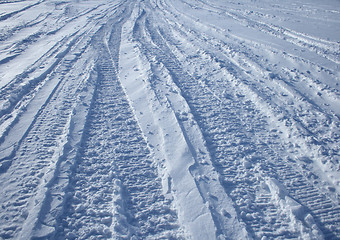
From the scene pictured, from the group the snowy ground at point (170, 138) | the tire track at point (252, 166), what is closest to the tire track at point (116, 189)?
the snowy ground at point (170, 138)

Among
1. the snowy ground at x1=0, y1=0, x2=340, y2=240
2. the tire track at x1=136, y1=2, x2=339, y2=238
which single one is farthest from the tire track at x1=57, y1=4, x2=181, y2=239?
the tire track at x1=136, y1=2, x2=339, y2=238

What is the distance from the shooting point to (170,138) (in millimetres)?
2949

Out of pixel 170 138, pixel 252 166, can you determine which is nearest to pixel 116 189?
pixel 170 138

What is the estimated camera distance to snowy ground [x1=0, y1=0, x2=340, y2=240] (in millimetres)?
2076

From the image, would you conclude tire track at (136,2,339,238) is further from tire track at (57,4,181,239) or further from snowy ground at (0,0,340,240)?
tire track at (57,4,181,239)

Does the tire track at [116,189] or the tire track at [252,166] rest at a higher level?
the tire track at [116,189]

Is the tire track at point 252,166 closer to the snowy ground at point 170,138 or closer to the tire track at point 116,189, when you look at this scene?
the snowy ground at point 170,138

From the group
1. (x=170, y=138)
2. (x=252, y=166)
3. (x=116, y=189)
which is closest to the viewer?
(x=116, y=189)

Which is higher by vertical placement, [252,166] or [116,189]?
[116,189]

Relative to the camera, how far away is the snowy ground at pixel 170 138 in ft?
6.81

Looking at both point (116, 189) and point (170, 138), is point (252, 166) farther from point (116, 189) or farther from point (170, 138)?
point (116, 189)

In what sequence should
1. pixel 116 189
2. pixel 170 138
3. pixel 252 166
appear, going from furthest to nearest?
pixel 170 138 < pixel 252 166 < pixel 116 189

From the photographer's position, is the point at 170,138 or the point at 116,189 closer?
the point at 116,189

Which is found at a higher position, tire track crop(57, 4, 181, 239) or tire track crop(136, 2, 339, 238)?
tire track crop(57, 4, 181, 239)
